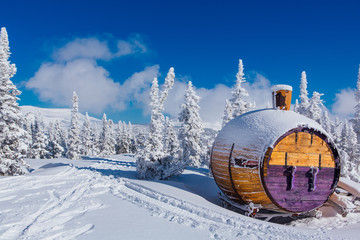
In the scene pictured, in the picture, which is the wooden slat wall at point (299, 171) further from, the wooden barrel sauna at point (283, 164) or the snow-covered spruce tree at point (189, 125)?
the snow-covered spruce tree at point (189, 125)

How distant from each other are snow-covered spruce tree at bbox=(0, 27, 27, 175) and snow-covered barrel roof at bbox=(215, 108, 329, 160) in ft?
58.5

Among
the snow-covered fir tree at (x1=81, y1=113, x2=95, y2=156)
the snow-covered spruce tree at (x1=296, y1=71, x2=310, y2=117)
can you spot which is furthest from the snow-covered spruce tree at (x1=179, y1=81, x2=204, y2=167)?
the snow-covered fir tree at (x1=81, y1=113, x2=95, y2=156)

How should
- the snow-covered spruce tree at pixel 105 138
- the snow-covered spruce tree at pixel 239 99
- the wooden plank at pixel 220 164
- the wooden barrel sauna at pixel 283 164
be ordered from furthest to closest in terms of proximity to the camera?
the snow-covered spruce tree at pixel 105 138 < the snow-covered spruce tree at pixel 239 99 < the wooden plank at pixel 220 164 < the wooden barrel sauna at pixel 283 164

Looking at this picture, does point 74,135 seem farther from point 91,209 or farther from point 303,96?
point 91,209

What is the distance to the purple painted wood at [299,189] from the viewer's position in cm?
844

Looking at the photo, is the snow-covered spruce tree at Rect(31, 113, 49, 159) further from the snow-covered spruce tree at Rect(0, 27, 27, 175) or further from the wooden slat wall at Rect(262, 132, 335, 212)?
the wooden slat wall at Rect(262, 132, 335, 212)

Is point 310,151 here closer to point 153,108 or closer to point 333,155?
point 333,155

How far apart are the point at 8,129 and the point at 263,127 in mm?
19892

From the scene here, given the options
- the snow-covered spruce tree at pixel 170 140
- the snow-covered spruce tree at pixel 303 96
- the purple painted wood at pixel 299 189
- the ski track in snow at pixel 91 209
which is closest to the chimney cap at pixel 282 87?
the purple painted wood at pixel 299 189

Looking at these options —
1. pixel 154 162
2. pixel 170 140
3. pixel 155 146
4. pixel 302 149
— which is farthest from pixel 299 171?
pixel 170 140

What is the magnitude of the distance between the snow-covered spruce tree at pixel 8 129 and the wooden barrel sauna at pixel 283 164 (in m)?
18.2

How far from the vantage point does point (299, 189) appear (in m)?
8.71

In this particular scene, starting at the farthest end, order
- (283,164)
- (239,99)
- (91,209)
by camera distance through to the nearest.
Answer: (239,99) → (283,164) → (91,209)

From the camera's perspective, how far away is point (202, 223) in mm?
6883
